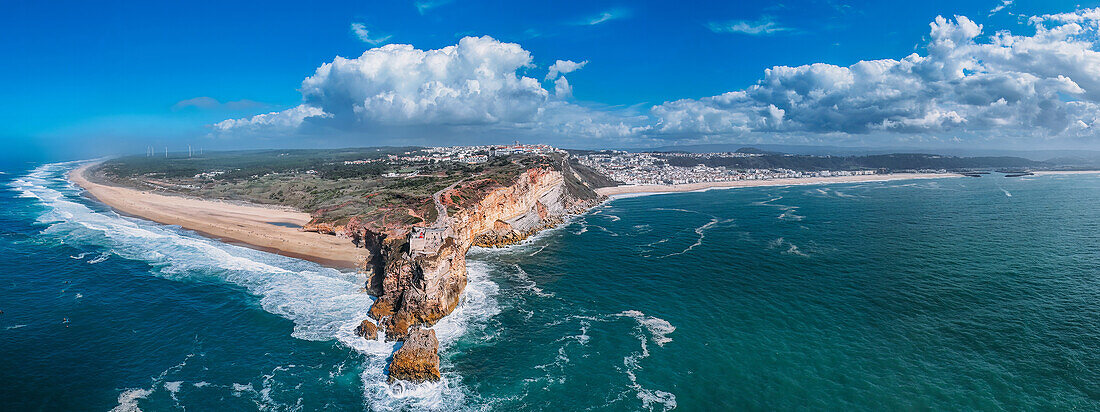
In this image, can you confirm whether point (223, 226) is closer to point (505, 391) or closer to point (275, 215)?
point (275, 215)

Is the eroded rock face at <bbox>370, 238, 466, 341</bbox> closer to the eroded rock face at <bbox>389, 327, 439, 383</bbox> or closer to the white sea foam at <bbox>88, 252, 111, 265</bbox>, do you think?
the eroded rock face at <bbox>389, 327, 439, 383</bbox>

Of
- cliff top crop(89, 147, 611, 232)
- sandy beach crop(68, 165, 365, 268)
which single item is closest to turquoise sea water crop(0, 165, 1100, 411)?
sandy beach crop(68, 165, 365, 268)

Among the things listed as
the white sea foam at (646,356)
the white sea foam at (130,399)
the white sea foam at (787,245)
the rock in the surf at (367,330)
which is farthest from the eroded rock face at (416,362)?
the white sea foam at (787,245)

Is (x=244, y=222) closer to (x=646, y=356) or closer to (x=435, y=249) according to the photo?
(x=435, y=249)

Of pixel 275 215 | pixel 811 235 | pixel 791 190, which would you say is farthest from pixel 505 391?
pixel 791 190

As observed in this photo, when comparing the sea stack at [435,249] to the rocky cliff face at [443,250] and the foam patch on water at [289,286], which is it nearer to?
the rocky cliff face at [443,250]
